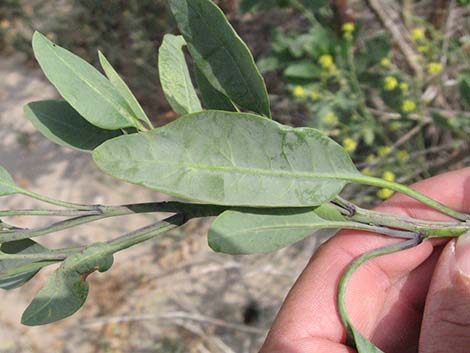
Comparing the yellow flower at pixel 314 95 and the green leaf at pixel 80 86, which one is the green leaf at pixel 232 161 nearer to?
the green leaf at pixel 80 86

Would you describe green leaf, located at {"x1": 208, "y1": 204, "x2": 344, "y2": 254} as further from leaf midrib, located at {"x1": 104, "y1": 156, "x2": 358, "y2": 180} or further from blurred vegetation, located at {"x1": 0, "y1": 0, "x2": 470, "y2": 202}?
blurred vegetation, located at {"x1": 0, "y1": 0, "x2": 470, "y2": 202}

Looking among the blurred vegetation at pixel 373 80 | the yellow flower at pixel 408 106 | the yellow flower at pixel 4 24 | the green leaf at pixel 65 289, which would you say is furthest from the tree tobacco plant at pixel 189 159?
the yellow flower at pixel 4 24

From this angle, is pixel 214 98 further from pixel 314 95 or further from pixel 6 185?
pixel 314 95

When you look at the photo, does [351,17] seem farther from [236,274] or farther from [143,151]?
A: [143,151]

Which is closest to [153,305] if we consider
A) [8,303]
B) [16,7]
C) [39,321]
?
[8,303]

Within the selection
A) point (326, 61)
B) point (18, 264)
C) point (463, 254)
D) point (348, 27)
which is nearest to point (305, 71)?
point (326, 61)

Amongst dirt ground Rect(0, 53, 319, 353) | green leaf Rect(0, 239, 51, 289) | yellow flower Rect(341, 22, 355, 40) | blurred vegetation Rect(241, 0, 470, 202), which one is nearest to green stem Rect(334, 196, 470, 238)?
green leaf Rect(0, 239, 51, 289)
